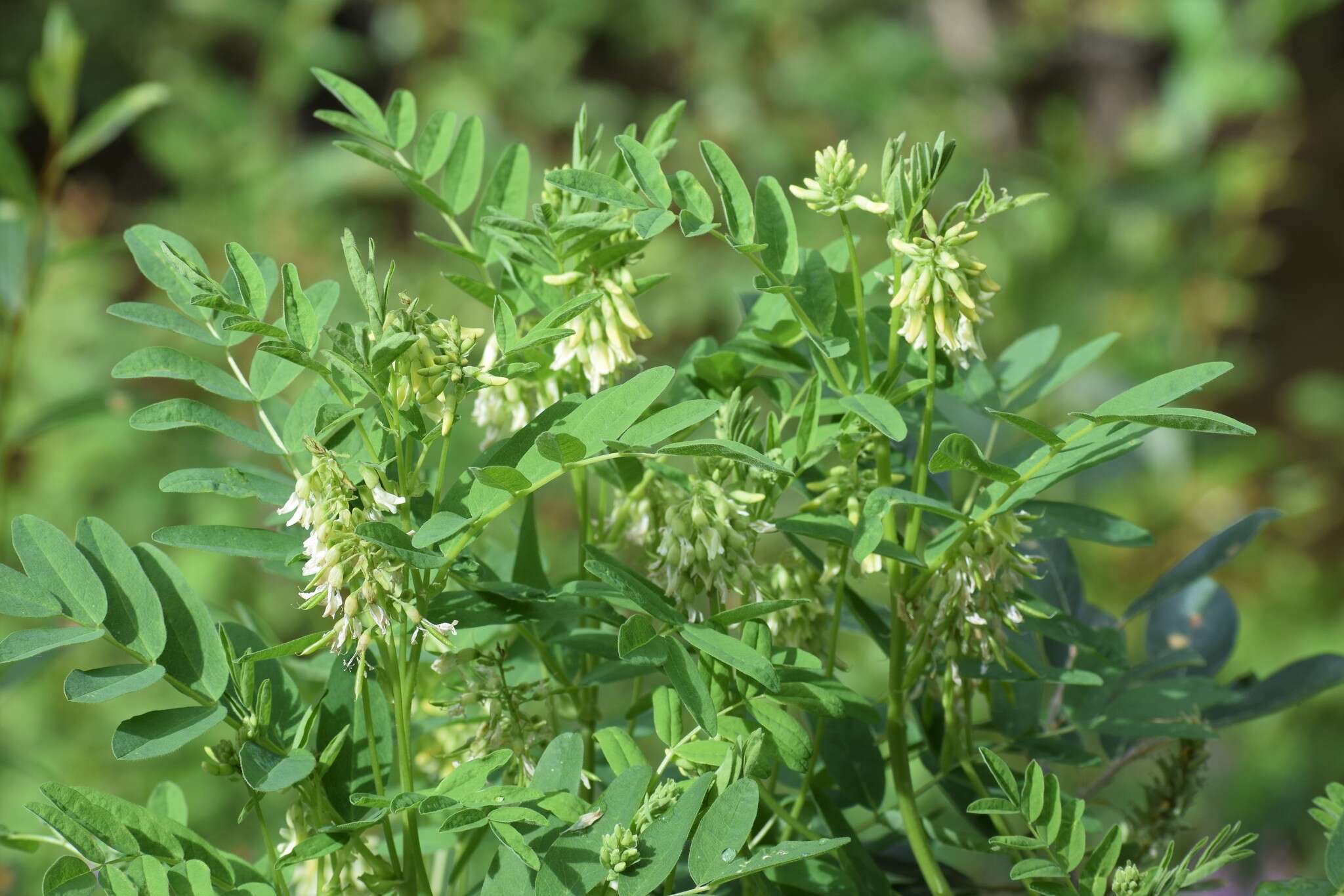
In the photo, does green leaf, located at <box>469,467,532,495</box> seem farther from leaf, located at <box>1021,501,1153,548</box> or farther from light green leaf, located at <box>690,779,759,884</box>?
leaf, located at <box>1021,501,1153,548</box>

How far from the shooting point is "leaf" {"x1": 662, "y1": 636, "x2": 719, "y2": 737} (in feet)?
1.55

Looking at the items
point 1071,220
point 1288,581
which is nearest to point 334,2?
point 1071,220

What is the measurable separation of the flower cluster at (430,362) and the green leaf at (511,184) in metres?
0.17

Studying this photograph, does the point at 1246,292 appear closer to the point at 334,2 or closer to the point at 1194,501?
the point at 1194,501

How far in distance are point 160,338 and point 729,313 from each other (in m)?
1.30

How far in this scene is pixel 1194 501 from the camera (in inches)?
97.0

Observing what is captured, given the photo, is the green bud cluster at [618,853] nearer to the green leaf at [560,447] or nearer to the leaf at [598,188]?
the green leaf at [560,447]

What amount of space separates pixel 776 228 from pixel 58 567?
1.10ft

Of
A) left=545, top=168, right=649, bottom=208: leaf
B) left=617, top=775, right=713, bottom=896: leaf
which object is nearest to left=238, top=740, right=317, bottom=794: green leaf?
left=617, top=775, right=713, bottom=896: leaf

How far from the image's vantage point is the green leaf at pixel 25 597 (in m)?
0.48

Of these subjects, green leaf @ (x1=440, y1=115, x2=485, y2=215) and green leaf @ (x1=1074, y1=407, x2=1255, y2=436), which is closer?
green leaf @ (x1=1074, y1=407, x2=1255, y2=436)

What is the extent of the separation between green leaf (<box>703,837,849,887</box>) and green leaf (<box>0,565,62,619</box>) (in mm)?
283

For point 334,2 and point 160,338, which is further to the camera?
point 334,2

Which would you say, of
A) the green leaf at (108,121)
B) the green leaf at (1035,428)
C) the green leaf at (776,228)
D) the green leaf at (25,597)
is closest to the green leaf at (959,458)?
the green leaf at (1035,428)
